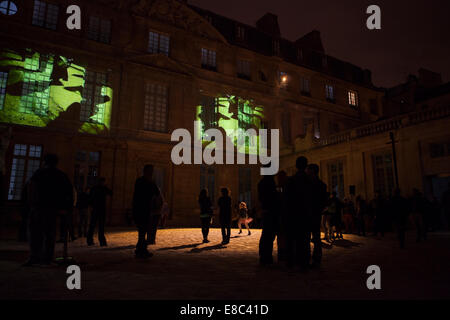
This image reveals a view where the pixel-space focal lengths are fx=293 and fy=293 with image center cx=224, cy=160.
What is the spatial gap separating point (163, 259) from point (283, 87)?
2009 centimetres

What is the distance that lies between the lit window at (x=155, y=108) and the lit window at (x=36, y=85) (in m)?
5.29

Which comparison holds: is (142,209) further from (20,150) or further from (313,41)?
(313,41)

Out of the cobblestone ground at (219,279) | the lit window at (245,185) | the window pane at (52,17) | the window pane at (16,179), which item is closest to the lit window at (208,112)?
the lit window at (245,185)

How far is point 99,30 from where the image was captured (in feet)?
57.4

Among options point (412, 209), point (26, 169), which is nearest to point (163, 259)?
point (412, 209)

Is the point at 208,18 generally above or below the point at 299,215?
above

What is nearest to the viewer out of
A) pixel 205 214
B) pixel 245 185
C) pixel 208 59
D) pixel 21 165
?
pixel 205 214

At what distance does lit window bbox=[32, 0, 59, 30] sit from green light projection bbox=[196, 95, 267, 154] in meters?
9.49

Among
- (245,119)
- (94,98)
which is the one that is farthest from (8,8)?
(245,119)

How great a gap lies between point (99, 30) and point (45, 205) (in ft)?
53.0

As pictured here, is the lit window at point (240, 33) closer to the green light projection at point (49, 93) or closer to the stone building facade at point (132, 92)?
the stone building facade at point (132, 92)

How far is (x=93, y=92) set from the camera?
55.4 feet

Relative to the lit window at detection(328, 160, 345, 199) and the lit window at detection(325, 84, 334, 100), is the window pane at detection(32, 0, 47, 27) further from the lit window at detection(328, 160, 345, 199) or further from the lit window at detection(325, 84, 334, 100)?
the lit window at detection(325, 84, 334, 100)

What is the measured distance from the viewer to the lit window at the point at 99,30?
56.7ft
